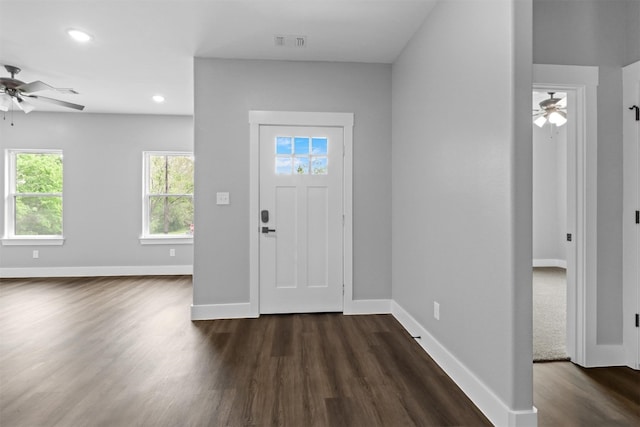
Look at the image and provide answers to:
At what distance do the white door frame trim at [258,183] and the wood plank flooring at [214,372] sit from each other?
326 millimetres

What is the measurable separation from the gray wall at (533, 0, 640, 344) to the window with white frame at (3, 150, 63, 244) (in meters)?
6.81

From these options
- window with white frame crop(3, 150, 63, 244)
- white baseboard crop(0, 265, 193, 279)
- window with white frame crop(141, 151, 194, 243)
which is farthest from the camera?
window with white frame crop(141, 151, 194, 243)

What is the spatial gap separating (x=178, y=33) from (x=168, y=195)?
131 inches

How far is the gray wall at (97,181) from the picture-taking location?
554 centimetres

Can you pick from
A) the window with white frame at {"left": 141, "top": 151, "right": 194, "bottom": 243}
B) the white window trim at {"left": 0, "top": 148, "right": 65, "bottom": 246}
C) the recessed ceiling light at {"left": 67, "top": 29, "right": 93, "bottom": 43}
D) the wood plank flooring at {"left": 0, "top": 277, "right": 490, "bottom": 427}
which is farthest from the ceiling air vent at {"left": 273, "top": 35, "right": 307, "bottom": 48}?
the white window trim at {"left": 0, "top": 148, "right": 65, "bottom": 246}

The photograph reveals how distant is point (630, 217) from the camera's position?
2393mm

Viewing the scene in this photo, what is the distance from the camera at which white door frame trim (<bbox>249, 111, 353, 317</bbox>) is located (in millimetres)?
3588

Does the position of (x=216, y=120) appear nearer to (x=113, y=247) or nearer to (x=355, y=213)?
(x=355, y=213)

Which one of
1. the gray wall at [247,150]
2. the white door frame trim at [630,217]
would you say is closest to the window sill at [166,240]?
the gray wall at [247,150]

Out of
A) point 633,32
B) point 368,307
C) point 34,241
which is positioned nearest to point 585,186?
point 633,32

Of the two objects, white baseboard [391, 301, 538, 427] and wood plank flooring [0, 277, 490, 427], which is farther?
wood plank flooring [0, 277, 490, 427]

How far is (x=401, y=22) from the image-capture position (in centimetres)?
293

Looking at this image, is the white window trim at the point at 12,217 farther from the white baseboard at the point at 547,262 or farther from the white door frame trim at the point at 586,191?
the white baseboard at the point at 547,262

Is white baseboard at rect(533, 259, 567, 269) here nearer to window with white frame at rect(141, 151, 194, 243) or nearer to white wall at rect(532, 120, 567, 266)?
white wall at rect(532, 120, 567, 266)
